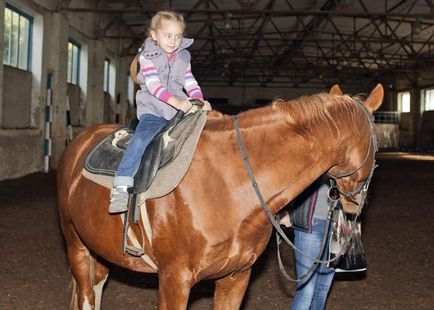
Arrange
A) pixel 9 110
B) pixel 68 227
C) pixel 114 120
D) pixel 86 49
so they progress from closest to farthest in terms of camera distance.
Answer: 1. pixel 68 227
2. pixel 9 110
3. pixel 86 49
4. pixel 114 120

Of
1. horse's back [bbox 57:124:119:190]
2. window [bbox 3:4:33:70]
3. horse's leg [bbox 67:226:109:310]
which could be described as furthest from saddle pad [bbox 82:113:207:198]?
window [bbox 3:4:33:70]

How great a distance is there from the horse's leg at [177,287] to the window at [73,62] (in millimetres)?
14132

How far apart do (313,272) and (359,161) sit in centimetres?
114

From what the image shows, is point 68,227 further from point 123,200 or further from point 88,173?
point 123,200

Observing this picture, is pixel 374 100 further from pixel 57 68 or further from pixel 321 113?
pixel 57 68

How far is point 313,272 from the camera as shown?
3178 millimetres

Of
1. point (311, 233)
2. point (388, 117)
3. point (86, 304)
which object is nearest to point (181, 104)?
point (311, 233)

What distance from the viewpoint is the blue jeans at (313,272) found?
305 cm

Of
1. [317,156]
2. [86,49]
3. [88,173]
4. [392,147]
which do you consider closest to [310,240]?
[317,156]

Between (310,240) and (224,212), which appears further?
(310,240)

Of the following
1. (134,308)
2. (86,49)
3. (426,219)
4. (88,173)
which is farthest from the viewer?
(86,49)

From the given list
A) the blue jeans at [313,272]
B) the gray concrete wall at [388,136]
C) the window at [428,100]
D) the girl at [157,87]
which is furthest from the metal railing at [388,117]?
the girl at [157,87]

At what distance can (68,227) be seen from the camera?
11.3 feet

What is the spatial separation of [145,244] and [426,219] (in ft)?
23.0
